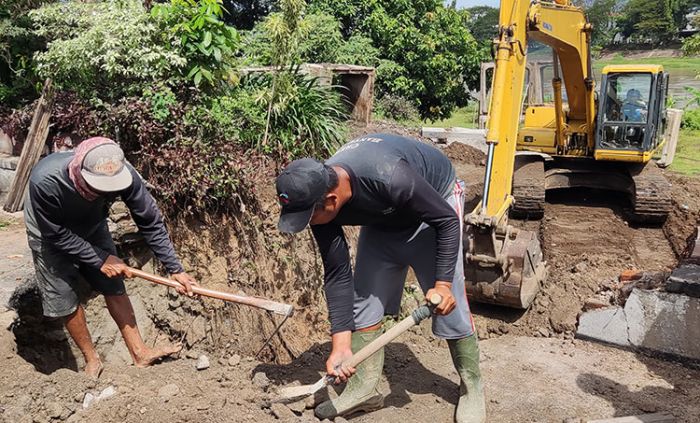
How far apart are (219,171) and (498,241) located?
2541mm

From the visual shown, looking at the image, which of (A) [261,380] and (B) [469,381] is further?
(A) [261,380]

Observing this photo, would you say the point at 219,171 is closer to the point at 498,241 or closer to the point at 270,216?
the point at 270,216

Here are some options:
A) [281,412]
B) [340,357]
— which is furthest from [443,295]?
[281,412]

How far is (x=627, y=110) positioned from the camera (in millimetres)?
8305

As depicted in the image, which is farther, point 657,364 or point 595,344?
point 595,344

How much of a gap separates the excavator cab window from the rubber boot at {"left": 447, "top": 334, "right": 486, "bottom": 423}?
5.42m

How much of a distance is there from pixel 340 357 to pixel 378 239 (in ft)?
2.41

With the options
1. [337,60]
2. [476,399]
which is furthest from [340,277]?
[337,60]

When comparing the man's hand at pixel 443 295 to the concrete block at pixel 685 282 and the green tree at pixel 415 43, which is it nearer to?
the concrete block at pixel 685 282

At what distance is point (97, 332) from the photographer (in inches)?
187

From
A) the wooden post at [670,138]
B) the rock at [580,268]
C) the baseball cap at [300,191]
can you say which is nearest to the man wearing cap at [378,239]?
the baseball cap at [300,191]

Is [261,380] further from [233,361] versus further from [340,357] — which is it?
Result: [340,357]

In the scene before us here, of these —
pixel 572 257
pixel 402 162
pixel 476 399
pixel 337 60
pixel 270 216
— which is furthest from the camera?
pixel 337 60

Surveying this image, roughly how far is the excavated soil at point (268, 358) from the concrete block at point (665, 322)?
0.15 m
